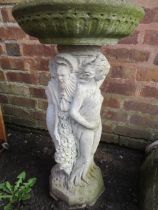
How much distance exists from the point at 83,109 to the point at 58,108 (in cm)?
12

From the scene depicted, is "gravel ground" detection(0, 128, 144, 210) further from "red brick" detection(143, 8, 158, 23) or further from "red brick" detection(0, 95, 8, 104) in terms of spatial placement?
"red brick" detection(143, 8, 158, 23)

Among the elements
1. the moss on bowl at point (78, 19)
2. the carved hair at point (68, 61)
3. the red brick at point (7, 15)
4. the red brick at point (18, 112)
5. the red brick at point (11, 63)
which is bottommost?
the red brick at point (18, 112)

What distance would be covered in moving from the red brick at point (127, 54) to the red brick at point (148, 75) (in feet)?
0.24

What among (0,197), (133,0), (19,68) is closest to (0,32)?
(19,68)

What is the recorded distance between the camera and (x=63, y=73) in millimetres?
1080

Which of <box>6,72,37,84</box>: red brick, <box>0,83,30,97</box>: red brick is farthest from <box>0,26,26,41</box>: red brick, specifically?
<box>0,83,30,97</box>: red brick

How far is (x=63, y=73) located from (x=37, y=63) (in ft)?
2.68

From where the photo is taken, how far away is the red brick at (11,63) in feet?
6.24

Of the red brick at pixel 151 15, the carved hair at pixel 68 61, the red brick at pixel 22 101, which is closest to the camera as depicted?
the carved hair at pixel 68 61

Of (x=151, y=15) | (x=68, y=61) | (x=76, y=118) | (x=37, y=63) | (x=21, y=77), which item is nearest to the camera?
(x=68, y=61)

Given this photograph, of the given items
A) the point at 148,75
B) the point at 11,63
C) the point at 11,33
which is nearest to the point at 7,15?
the point at 11,33

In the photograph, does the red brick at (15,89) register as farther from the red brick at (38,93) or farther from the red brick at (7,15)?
the red brick at (7,15)

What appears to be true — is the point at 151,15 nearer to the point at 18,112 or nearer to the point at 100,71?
the point at 100,71

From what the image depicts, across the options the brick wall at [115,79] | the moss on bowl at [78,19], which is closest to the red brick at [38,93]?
the brick wall at [115,79]
